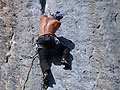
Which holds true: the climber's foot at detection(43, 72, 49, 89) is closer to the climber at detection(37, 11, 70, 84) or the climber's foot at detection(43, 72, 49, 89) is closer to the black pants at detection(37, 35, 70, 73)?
the climber at detection(37, 11, 70, 84)

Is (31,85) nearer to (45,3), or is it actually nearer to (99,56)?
(99,56)

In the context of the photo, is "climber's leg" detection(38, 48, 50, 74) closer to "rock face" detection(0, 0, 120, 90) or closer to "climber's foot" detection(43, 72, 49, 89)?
"climber's foot" detection(43, 72, 49, 89)

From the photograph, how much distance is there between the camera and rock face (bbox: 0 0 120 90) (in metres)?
3.20

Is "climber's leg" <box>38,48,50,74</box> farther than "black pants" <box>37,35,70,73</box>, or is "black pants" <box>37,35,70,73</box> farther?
"black pants" <box>37,35,70,73</box>

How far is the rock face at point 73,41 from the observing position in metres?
3.20

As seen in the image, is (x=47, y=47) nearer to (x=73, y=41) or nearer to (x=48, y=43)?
(x=48, y=43)

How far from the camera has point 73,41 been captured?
3584 mm

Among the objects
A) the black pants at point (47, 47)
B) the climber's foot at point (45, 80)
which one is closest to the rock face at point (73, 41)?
the climber's foot at point (45, 80)

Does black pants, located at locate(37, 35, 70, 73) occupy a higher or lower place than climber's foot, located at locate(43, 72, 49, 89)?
higher

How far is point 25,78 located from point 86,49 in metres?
0.95

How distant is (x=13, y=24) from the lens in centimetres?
373

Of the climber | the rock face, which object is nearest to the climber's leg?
the climber

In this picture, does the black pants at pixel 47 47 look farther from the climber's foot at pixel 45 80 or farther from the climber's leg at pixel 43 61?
the climber's foot at pixel 45 80

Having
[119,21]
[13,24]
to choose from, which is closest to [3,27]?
[13,24]
